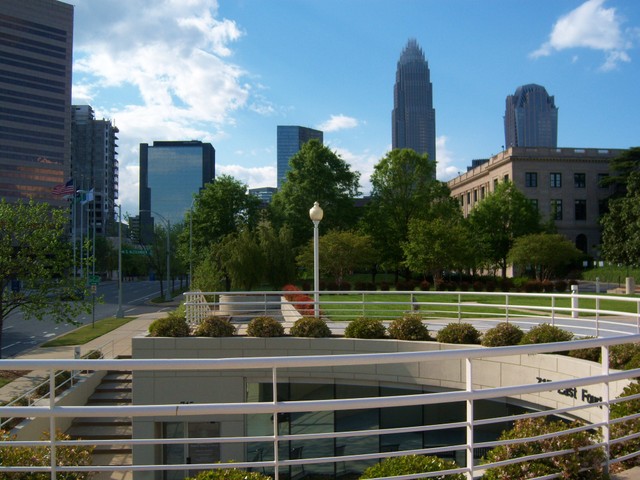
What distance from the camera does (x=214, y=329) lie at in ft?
53.9

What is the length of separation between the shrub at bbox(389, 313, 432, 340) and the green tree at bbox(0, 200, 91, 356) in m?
13.3

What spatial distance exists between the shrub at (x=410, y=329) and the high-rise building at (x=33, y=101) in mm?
131129

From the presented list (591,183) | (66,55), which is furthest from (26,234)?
(66,55)

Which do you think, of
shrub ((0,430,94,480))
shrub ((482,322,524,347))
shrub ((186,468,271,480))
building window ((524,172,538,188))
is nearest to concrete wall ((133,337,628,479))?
shrub ((482,322,524,347))

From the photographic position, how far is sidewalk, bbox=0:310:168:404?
19.1m

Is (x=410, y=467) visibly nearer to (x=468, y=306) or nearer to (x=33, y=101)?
(x=468, y=306)

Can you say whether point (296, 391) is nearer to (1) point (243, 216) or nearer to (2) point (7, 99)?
(1) point (243, 216)

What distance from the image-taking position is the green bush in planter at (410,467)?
4.44m

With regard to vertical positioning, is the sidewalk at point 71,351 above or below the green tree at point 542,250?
below

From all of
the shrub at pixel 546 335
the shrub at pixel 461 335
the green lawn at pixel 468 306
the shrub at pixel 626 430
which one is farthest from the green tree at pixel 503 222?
the shrub at pixel 626 430

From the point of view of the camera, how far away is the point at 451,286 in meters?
47.5

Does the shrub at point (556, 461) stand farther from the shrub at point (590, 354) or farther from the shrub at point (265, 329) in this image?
the shrub at point (265, 329)

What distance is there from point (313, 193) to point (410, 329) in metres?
40.5

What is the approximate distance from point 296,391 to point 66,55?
483 ft
